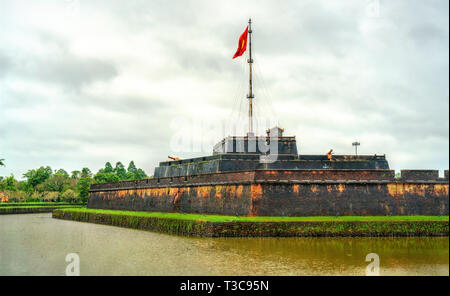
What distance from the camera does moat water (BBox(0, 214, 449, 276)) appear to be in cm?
777

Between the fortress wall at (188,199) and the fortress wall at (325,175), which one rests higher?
the fortress wall at (325,175)

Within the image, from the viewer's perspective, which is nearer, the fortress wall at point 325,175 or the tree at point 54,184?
the fortress wall at point 325,175

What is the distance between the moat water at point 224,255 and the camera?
25.5 ft

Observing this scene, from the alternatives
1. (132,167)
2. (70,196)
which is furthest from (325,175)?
(132,167)

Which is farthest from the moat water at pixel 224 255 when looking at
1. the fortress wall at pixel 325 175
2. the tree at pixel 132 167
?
the tree at pixel 132 167

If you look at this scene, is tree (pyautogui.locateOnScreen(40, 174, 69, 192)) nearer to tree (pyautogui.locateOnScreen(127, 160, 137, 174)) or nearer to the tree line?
the tree line

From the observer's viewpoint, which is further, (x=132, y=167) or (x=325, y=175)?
(x=132, y=167)

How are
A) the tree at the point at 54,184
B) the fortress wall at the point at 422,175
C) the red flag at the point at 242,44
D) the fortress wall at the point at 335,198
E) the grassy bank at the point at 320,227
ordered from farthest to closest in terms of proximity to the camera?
the tree at the point at 54,184 < the red flag at the point at 242,44 < the fortress wall at the point at 422,175 < the fortress wall at the point at 335,198 < the grassy bank at the point at 320,227

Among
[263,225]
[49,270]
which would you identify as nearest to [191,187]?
[263,225]

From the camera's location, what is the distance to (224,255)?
9289 millimetres

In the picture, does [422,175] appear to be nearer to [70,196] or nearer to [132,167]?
[70,196]
